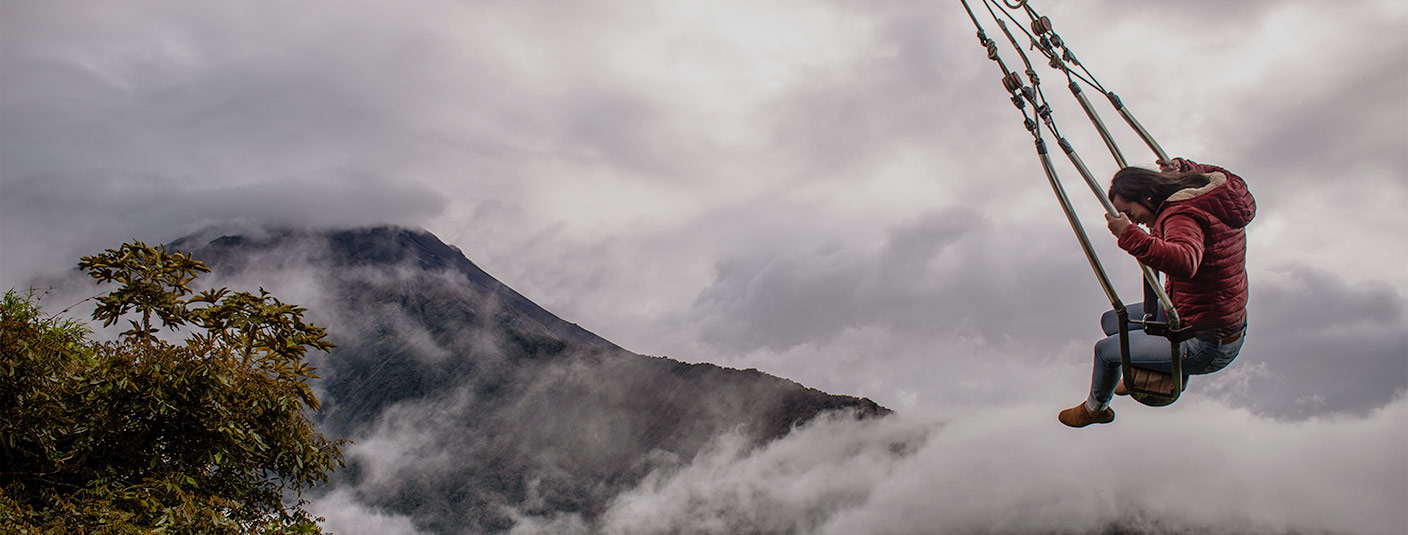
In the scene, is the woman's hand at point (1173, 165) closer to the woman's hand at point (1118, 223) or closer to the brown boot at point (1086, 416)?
the woman's hand at point (1118, 223)

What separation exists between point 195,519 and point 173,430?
1.44 m

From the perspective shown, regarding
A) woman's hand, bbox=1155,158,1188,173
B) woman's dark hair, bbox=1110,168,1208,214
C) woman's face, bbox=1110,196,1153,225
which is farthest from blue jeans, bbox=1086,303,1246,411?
woman's hand, bbox=1155,158,1188,173

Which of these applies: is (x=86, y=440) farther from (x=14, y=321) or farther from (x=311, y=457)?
(x=311, y=457)

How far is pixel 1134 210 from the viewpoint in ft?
15.9

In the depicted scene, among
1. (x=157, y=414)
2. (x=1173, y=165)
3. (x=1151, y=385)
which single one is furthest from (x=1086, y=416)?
(x=157, y=414)

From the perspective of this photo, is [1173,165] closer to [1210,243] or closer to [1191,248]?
[1210,243]

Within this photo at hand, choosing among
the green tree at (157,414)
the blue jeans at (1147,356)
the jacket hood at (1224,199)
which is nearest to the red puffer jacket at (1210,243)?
the jacket hood at (1224,199)

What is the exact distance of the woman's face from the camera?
15.8 feet

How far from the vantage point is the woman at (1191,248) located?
4.43m

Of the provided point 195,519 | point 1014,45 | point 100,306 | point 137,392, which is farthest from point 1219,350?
point 100,306

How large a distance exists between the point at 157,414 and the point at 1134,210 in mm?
8342

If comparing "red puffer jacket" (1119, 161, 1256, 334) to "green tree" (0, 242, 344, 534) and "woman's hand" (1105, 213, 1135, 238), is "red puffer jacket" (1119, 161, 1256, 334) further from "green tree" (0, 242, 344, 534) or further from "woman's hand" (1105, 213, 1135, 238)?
"green tree" (0, 242, 344, 534)

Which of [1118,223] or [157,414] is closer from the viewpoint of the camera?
[1118,223]

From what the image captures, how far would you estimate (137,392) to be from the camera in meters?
7.77
